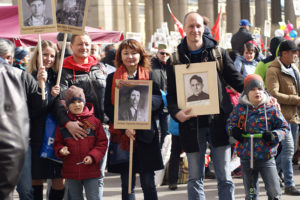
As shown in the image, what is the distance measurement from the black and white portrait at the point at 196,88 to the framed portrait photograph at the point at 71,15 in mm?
1265

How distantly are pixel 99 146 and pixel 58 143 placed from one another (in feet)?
1.26

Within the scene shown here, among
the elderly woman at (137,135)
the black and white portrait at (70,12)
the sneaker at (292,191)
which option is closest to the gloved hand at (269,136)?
the elderly woman at (137,135)

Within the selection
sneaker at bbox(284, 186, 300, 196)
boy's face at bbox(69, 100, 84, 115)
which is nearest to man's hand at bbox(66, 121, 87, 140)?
boy's face at bbox(69, 100, 84, 115)

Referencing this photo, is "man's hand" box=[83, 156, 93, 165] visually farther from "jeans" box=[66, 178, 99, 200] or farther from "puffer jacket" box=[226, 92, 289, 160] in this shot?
"puffer jacket" box=[226, 92, 289, 160]

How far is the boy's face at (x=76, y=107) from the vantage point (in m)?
5.82

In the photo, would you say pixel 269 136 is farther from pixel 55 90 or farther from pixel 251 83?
pixel 55 90

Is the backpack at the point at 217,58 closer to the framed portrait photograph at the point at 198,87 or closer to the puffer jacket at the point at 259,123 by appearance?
the framed portrait photograph at the point at 198,87

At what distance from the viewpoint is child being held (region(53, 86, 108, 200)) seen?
5.74 metres

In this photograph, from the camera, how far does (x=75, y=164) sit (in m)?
5.75

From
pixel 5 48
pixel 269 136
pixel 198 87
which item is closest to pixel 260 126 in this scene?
pixel 269 136

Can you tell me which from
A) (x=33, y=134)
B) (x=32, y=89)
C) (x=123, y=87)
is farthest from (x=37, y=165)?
(x=123, y=87)

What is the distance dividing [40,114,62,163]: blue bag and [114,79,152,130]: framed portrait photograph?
24.7 inches

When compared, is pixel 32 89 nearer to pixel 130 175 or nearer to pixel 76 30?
pixel 76 30

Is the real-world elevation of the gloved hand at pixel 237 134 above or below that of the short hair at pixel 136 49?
below
